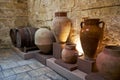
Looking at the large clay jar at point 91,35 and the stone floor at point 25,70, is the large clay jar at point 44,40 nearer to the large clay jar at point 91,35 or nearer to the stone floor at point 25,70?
the stone floor at point 25,70

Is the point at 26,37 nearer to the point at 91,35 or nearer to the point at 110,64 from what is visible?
the point at 91,35

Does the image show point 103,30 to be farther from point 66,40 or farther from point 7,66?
point 7,66

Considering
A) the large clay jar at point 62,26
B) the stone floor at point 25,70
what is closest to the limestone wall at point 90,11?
the large clay jar at point 62,26

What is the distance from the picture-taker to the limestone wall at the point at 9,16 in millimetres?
3572

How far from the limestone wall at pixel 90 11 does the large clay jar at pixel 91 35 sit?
14cm

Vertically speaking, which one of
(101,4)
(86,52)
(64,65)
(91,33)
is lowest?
(64,65)

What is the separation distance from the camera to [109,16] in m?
1.62

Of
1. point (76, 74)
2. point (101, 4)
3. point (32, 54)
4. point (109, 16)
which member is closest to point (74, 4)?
point (101, 4)

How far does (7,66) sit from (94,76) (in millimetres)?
1512

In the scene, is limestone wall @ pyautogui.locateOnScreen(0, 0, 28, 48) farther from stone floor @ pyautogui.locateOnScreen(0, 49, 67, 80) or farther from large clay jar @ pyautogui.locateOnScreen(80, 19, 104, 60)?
large clay jar @ pyautogui.locateOnScreen(80, 19, 104, 60)

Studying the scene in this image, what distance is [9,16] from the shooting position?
3.66m

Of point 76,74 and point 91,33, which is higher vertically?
point 91,33

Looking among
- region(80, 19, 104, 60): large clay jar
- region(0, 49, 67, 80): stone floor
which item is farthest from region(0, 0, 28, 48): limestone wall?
region(80, 19, 104, 60): large clay jar

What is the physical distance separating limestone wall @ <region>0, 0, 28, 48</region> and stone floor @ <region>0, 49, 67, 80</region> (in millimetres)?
1231
